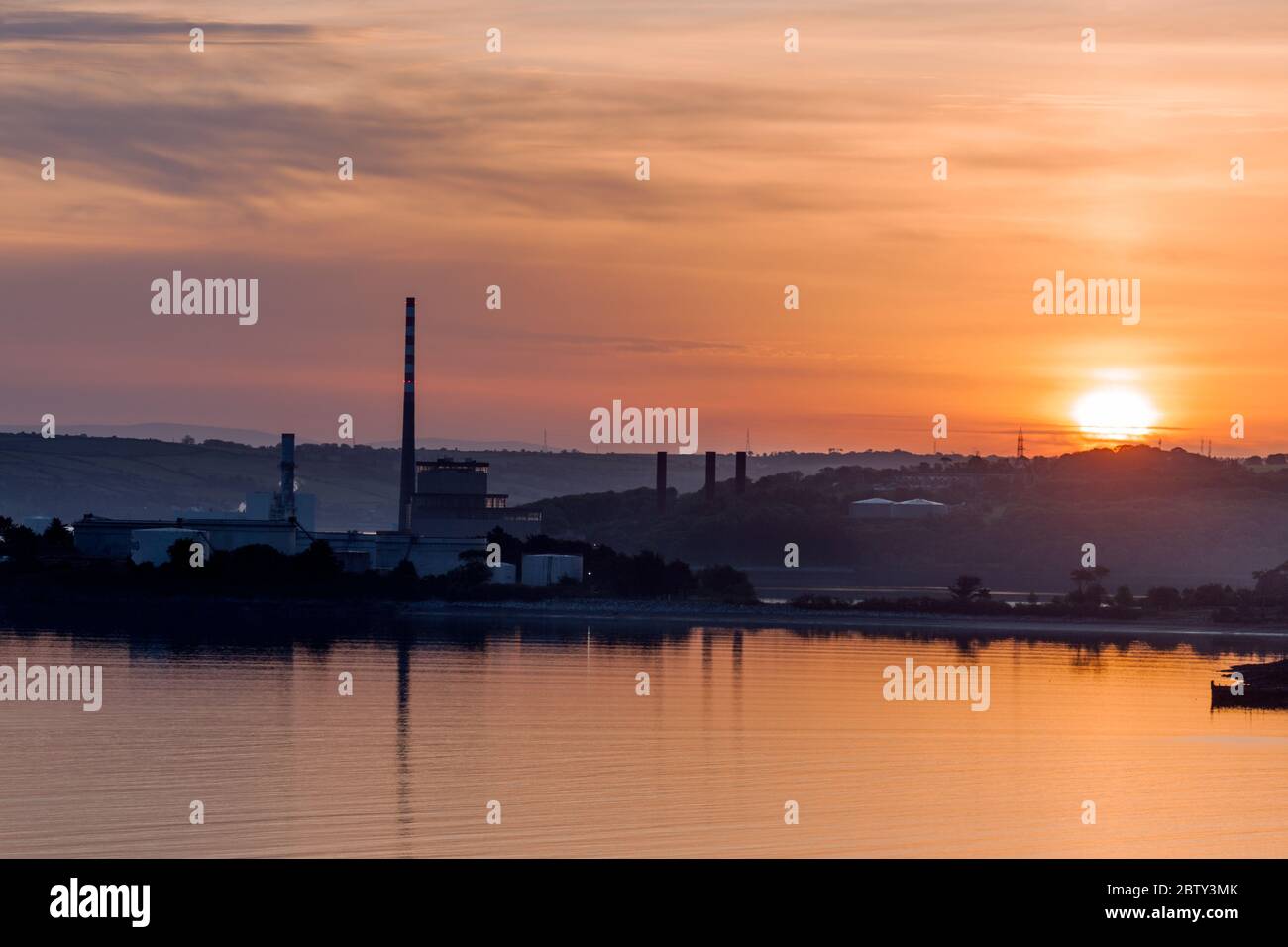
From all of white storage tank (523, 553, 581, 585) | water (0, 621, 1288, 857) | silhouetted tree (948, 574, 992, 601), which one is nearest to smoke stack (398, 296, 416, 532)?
white storage tank (523, 553, 581, 585)

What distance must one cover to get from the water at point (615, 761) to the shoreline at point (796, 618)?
66.3 ft

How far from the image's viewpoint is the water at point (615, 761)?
95.2 ft

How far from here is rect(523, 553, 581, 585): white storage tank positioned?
310 ft

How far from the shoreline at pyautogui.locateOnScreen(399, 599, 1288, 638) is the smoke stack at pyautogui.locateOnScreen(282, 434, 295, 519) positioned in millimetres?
14906

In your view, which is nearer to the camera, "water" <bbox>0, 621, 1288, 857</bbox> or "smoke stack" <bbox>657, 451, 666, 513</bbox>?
"water" <bbox>0, 621, 1288, 857</bbox>

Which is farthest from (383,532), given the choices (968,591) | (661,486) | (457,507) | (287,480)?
(661,486)

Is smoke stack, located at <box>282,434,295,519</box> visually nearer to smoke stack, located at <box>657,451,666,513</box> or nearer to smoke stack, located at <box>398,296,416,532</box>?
smoke stack, located at <box>398,296,416,532</box>

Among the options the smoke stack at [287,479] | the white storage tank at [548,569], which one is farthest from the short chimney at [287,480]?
the white storage tank at [548,569]

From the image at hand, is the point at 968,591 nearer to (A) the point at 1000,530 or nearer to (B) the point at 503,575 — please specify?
(B) the point at 503,575

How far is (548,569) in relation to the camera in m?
95.6

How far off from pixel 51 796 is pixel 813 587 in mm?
91747

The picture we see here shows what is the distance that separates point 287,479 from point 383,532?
6.16 metres
